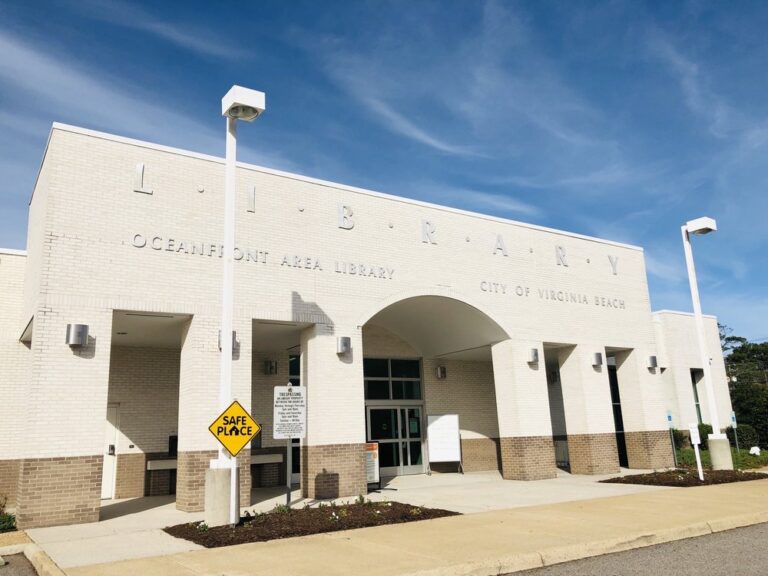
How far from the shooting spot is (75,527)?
11.4m

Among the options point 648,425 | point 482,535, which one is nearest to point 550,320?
point 648,425

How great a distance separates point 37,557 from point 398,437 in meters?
14.1

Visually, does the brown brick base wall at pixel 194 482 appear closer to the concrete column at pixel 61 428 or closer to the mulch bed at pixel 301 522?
the concrete column at pixel 61 428

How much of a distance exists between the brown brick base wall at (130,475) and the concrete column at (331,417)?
4.71 m

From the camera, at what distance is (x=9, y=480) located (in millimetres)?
15047

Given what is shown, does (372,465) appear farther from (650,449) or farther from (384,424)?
(650,449)

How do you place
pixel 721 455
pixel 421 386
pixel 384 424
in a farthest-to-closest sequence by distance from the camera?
pixel 421 386, pixel 384 424, pixel 721 455

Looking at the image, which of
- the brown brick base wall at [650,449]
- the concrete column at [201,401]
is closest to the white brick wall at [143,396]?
the concrete column at [201,401]

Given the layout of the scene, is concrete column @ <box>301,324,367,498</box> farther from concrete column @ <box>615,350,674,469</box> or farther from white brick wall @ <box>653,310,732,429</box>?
white brick wall @ <box>653,310,732,429</box>

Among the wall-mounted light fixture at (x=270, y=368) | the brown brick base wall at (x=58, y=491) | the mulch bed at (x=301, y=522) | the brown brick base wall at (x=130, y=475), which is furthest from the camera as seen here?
the wall-mounted light fixture at (x=270, y=368)

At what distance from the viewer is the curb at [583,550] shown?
7.19 metres

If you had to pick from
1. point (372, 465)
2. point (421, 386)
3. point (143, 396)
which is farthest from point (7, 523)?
point (421, 386)

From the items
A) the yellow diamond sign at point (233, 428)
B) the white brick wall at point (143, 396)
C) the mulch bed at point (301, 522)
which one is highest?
the white brick wall at point (143, 396)

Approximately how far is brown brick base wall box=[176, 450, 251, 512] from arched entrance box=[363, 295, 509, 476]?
313 inches
